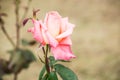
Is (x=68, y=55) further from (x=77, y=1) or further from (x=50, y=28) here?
(x=77, y=1)

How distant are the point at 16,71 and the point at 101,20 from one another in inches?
63.8

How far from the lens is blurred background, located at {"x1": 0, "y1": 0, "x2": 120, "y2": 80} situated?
265 centimetres

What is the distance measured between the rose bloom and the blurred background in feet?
5.42

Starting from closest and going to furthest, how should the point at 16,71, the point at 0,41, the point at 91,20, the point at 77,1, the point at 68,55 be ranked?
the point at 68,55
the point at 16,71
the point at 0,41
the point at 91,20
the point at 77,1

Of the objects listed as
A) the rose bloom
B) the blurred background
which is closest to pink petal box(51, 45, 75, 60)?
the rose bloom

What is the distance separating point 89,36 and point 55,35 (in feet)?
7.06

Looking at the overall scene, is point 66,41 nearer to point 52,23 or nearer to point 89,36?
point 52,23

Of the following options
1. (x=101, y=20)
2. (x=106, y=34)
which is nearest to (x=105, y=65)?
(x=106, y=34)

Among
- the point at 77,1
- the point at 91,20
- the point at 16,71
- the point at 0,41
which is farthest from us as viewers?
the point at 77,1

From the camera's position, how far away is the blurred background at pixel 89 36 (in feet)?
8.70

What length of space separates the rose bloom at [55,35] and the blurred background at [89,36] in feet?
5.42

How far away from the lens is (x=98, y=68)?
8.75 feet

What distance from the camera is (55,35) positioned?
36.3 inches

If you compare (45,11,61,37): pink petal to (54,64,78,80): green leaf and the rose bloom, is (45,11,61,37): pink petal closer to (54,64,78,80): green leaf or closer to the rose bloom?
the rose bloom
